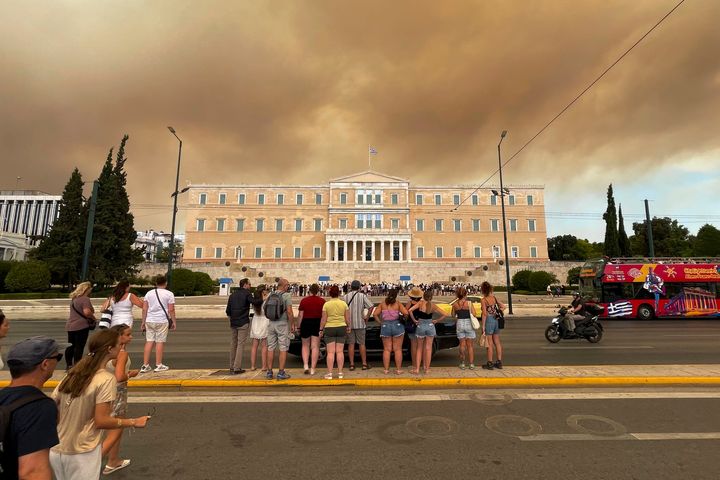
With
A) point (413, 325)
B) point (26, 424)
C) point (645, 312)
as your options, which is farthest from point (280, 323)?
point (645, 312)

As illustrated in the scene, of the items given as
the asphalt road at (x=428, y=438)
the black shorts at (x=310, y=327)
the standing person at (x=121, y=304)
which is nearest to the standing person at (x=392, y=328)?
the black shorts at (x=310, y=327)

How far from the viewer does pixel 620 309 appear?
2025cm

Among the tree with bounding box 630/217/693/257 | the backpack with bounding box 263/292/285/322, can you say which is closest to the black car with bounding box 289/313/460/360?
the backpack with bounding box 263/292/285/322

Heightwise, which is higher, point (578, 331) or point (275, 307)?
point (275, 307)

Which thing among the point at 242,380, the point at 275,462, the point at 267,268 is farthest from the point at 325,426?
the point at 267,268

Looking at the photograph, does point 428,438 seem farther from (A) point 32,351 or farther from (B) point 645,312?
(B) point 645,312

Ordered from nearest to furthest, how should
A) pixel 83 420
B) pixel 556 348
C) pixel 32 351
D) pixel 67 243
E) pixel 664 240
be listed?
pixel 32 351, pixel 83 420, pixel 556 348, pixel 67 243, pixel 664 240

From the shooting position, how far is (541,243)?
232 feet

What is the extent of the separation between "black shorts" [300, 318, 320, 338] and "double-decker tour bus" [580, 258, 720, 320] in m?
19.0

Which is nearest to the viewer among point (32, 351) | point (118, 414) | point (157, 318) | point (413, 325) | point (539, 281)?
point (32, 351)

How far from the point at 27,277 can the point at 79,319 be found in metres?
34.0

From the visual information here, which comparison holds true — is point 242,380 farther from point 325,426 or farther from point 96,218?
point 96,218

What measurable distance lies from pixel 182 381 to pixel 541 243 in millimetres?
74549

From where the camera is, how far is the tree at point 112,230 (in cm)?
3438
